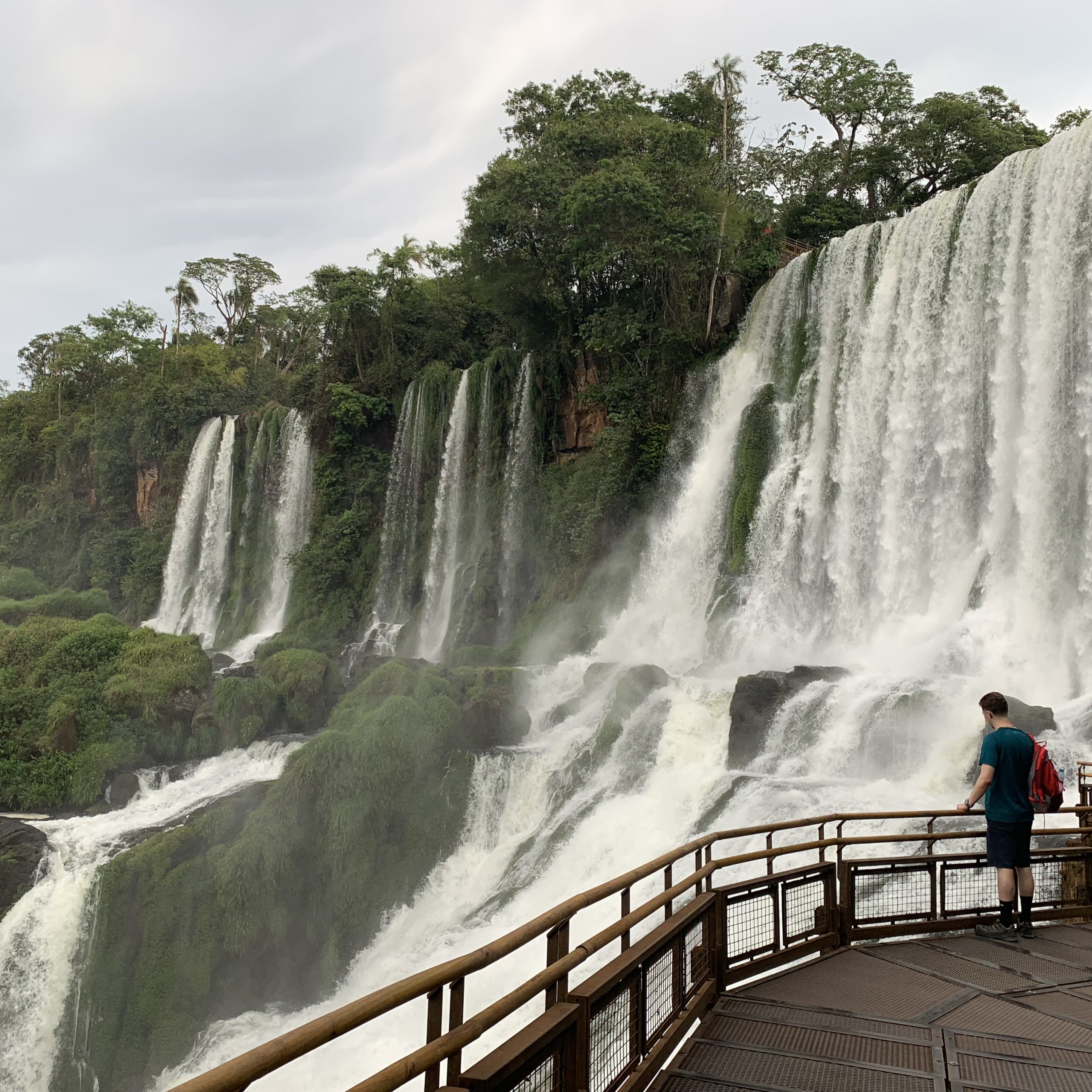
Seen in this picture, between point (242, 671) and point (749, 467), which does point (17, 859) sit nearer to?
point (242, 671)

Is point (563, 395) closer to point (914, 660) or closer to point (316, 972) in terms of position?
point (914, 660)

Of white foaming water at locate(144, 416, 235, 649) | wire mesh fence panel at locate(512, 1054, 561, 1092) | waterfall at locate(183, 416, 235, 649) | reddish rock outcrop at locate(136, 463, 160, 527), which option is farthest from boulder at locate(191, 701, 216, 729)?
reddish rock outcrop at locate(136, 463, 160, 527)

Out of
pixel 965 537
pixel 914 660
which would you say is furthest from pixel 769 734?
pixel 965 537

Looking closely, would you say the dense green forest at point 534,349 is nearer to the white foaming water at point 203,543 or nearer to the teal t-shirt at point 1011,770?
the white foaming water at point 203,543

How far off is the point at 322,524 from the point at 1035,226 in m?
24.2

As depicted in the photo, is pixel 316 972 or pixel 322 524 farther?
pixel 322 524

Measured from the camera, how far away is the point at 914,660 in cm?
1639

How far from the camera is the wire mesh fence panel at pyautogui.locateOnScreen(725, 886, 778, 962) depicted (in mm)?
5512

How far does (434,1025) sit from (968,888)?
6.95 m

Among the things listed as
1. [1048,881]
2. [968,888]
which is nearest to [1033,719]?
[968,888]

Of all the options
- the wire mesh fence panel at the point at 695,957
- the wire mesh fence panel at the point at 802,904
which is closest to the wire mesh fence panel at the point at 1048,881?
the wire mesh fence panel at the point at 802,904

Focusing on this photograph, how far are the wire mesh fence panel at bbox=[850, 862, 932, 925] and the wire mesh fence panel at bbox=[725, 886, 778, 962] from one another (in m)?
0.82

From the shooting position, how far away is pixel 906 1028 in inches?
179

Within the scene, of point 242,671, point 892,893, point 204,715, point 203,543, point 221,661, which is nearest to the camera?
point 892,893
